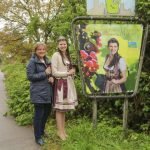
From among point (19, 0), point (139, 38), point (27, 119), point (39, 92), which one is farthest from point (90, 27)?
point (19, 0)

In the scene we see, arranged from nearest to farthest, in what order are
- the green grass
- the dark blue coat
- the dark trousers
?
the green grass, the dark blue coat, the dark trousers

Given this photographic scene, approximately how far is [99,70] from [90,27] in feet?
2.45

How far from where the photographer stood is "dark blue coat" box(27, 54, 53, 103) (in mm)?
6414

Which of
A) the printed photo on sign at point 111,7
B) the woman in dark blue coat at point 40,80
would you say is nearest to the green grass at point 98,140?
the woman in dark blue coat at point 40,80

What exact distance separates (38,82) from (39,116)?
61 cm

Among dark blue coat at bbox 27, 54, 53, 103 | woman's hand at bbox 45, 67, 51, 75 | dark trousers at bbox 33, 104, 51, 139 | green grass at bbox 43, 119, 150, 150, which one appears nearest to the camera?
green grass at bbox 43, 119, 150, 150

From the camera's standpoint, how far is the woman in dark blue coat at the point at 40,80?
21.1 ft

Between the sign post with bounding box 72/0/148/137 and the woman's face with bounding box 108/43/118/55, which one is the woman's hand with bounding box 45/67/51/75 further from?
the woman's face with bounding box 108/43/118/55

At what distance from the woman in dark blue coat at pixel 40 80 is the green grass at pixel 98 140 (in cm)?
44

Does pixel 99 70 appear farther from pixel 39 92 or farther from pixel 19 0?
pixel 19 0

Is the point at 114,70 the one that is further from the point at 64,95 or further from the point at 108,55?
the point at 64,95

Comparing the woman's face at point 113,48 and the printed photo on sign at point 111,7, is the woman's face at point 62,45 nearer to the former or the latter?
the printed photo on sign at point 111,7

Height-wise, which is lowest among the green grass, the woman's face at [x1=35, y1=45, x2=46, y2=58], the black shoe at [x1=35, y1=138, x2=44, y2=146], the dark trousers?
the black shoe at [x1=35, y1=138, x2=44, y2=146]

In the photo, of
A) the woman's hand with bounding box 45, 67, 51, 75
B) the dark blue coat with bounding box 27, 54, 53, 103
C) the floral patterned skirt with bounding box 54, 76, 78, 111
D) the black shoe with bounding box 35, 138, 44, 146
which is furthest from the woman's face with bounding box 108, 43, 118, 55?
the black shoe with bounding box 35, 138, 44, 146
